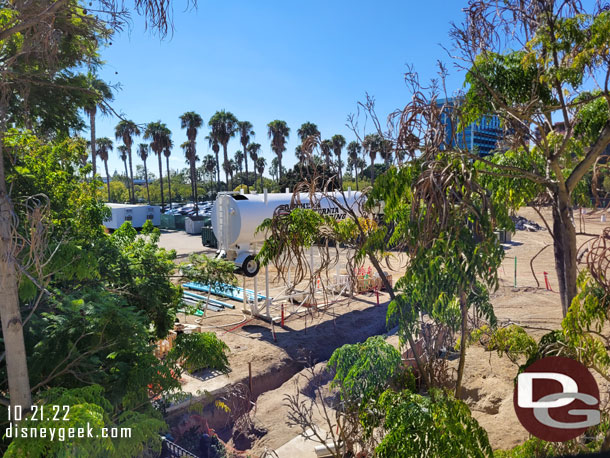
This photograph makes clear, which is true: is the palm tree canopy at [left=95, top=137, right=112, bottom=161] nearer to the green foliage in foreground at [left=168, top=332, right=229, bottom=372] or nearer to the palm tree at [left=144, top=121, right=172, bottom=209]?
the palm tree at [left=144, top=121, right=172, bottom=209]

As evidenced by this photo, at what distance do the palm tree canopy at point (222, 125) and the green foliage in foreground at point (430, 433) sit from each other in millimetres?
54817

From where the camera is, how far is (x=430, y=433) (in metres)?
4.29

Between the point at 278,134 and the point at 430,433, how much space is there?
5979 cm

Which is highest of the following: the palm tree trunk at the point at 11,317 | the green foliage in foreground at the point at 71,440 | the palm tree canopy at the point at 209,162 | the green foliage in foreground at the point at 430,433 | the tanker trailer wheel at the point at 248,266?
the palm tree canopy at the point at 209,162

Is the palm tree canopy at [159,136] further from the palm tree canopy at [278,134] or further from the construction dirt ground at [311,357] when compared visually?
the construction dirt ground at [311,357]

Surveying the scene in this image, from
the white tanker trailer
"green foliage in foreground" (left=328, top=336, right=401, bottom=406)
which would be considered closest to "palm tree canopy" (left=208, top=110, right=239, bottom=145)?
the white tanker trailer

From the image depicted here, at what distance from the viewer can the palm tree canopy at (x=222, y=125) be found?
5606 cm

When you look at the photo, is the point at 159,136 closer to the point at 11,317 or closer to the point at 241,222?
the point at 241,222

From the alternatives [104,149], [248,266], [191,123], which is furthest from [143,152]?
[248,266]

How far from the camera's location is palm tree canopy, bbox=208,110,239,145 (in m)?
56.1

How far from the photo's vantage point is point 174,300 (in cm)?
899

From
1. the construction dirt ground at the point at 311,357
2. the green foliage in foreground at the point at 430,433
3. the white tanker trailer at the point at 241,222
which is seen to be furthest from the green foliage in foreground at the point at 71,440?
the white tanker trailer at the point at 241,222

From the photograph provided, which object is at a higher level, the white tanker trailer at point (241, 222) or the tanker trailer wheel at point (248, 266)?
the white tanker trailer at point (241, 222)

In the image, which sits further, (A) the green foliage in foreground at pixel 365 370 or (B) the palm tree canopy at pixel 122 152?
(B) the palm tree canopy at pixel 122 152
